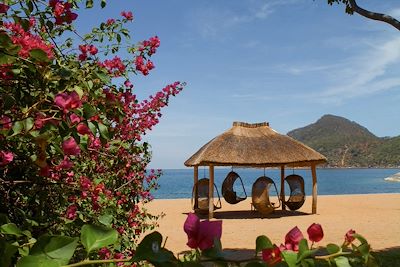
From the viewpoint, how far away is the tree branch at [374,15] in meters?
6.51

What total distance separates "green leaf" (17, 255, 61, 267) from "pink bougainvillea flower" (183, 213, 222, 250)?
26cm

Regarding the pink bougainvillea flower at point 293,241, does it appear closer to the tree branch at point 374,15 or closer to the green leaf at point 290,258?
the green leaf at point 290,258

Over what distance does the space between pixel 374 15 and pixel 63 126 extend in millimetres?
6369

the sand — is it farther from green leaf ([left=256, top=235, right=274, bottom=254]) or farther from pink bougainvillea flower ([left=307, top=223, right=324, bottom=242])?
green leaf ([left=256, top=235, right=274, bottom=254])

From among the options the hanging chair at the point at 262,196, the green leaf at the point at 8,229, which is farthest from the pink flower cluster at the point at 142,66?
the hanging chair at the point at 262,196

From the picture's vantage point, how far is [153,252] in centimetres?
85

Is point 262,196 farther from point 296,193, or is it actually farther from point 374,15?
point 374,15

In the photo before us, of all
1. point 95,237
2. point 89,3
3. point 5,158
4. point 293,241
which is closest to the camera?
point 95,237

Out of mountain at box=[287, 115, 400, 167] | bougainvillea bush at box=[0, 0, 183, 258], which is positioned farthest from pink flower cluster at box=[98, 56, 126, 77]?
mountain at box=[287, 115, 400, 167]

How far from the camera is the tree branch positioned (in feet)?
21.4

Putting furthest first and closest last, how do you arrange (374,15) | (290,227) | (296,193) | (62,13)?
(296,193) → (290,227) → (374,15) → (62,13)

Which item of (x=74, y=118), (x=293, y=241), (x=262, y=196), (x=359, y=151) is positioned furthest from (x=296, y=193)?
(x=359, y=151)

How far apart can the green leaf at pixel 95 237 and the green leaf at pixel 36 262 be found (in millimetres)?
87

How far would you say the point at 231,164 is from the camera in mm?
14016
